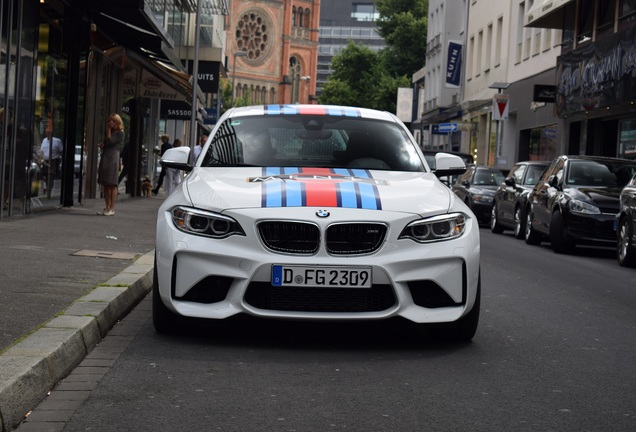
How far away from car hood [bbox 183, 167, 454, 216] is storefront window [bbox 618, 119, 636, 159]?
78.2ft

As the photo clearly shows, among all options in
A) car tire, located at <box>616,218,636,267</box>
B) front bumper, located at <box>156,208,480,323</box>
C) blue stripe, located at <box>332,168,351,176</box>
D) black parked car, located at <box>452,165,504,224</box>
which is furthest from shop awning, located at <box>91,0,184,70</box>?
front bumper, located at <box>156,208,480,323</box>

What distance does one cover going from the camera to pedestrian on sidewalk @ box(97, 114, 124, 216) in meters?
20.7

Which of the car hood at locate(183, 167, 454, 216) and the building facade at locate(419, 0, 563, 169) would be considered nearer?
the car hood at locate(183, 167, 454, 216)

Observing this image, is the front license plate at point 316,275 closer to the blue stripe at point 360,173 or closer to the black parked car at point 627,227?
the blue stripe at point 360,173

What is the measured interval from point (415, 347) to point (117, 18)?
51.2 ft

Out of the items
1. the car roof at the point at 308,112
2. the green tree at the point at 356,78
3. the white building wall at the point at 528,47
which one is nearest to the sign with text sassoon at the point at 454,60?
the white building wall at the point at 528,47

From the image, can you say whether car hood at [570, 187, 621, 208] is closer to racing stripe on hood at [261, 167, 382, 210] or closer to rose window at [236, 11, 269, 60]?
racing stripe on hood at [261, 167, 382, 210]

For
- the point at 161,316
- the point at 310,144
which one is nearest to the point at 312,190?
the point at 161,316

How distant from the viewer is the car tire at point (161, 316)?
7.54 m

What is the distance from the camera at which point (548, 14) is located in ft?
120

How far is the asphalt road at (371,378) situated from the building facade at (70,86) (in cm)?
871

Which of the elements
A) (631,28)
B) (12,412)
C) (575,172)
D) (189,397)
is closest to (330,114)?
(189,397)

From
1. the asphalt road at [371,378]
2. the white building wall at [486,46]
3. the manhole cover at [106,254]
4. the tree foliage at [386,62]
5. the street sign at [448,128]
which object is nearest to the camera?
the asphalt road at [371,378]

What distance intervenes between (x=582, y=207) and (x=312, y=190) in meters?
Answer: 12.1
